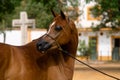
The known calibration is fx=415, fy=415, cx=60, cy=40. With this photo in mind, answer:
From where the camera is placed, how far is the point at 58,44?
261 inches

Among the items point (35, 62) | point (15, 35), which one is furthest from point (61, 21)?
point (15, 35)

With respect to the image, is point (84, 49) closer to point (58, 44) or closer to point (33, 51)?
point (58, 44)

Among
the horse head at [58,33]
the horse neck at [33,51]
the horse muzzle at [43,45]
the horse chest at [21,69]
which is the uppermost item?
the horse head at [58,33]

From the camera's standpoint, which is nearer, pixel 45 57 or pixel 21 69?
pixel 21 69

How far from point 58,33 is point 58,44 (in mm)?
176

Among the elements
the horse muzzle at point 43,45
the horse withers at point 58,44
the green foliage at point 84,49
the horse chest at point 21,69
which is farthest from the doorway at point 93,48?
the horse chest at point 21,69

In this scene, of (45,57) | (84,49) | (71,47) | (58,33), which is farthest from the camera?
(84,49)

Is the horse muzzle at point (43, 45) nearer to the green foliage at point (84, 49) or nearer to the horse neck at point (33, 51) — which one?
the horse neck at point (33, 51)

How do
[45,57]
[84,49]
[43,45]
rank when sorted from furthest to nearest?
[84,49]
[45,57]
[43,45]

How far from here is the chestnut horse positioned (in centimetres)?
595

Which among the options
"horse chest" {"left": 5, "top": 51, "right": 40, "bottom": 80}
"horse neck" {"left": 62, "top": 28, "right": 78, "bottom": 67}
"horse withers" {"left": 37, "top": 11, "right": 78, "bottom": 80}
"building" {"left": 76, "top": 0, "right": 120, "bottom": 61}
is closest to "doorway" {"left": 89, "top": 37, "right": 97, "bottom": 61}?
"building" {"left": 76, "top": 0, "right": 120, "bottom": 61}

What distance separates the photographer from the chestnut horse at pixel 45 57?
5945mm

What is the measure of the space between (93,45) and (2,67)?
46419mm

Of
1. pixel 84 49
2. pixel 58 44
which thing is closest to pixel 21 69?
pixel 58 44
